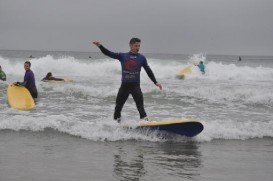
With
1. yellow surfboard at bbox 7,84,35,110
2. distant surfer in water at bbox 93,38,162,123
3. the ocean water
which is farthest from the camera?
yellow surfboard at bbox 7,84,35,110

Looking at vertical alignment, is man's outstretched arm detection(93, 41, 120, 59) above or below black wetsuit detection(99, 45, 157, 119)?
above

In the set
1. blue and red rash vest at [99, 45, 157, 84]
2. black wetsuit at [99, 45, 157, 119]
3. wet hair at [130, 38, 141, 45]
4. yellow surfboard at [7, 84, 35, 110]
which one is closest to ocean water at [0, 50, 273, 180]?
yellow surfboard at [7, 84, 35, 110]

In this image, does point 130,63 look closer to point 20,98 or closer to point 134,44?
point 134,44

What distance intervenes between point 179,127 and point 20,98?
6.29 meters

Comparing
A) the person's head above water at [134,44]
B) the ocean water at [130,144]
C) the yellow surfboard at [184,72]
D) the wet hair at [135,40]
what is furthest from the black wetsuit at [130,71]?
the yellow surfboard at [184,72]

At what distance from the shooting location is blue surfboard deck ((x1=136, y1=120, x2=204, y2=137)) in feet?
24.2

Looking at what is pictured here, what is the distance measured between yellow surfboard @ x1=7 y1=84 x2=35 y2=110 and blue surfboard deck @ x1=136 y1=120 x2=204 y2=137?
479 centimetres

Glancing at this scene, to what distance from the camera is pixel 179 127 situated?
24.5 ft

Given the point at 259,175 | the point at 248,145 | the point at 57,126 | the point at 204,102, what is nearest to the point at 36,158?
the point at 57,126

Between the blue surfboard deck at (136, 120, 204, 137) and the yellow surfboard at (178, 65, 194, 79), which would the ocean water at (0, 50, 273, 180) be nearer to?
the blue surfboard deck at (136, 120, 204, 137)

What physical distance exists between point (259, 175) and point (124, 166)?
179 centimetres

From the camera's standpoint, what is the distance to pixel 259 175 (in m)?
5.28

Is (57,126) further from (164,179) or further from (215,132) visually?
(164,179)

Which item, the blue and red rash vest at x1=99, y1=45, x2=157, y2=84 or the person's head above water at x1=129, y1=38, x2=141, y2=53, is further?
the blue and red rash vest at x1=99, y1=45, x2=157, y2=84
